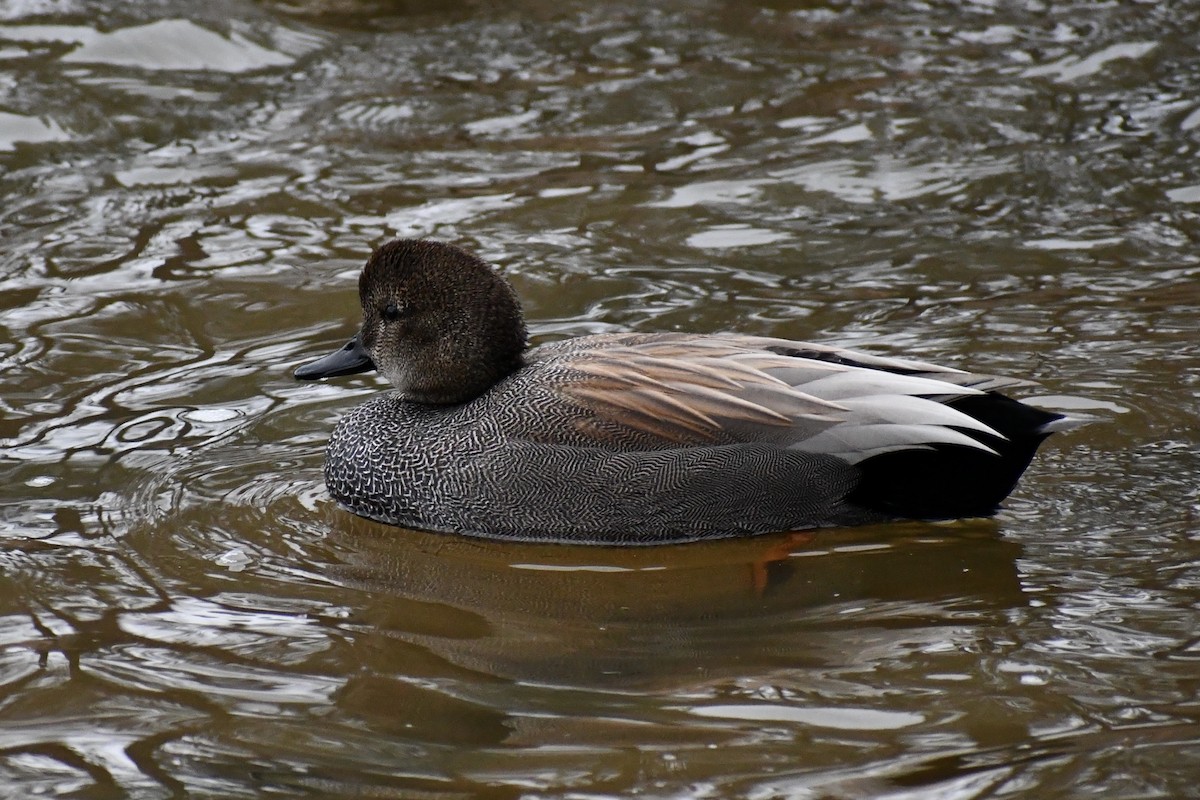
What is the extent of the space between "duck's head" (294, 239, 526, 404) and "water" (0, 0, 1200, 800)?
59cm

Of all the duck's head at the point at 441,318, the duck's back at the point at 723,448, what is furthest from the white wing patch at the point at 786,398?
the duck's head at the point at 441,318

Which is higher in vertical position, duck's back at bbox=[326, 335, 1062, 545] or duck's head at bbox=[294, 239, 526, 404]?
duck's head at bbox=[294, 239, 526, 404]

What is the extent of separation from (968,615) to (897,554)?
0.55m

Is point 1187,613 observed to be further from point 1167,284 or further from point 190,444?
point 190,444

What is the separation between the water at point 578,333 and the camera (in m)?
4.09

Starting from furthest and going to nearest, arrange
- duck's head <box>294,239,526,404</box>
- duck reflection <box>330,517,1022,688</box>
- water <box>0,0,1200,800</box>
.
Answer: duck's head <box>294,239,526,404</box>, duck reflection <box>330,517,1022,688</box>, water <box>0,0,1200,800</box>

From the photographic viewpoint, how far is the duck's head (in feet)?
18.7

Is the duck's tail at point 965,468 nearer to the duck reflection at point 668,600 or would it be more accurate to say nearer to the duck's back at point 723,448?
the duck's back at point 723,448

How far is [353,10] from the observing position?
11.2 meters

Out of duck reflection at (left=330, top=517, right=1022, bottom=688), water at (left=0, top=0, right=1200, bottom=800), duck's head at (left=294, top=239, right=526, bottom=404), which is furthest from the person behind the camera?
duck's head at (left=294, top=239, right=526, bottom=404)

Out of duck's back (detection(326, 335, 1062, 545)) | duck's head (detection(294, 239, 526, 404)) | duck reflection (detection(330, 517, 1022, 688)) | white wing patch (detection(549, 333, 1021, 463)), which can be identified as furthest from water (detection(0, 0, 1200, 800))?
duck's head (detection(294, 239, 526, 404))

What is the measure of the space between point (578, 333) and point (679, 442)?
1925 millimetres

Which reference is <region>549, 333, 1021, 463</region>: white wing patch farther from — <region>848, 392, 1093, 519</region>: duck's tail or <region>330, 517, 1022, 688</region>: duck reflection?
<region>330, 517, 1022, 688</region>: duck reflection

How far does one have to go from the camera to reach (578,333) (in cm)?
712
